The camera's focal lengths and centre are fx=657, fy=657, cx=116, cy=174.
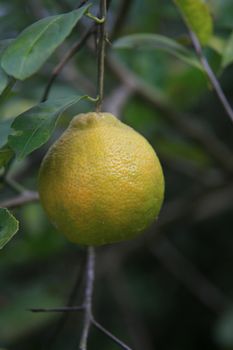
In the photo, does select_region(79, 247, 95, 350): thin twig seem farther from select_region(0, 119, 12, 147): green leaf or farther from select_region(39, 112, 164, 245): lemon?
select_region(0, 119, 12, 147): green leaf

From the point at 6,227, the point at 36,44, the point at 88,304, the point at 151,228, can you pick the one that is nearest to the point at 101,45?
the point at 36,44

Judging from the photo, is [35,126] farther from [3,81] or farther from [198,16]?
[198,16]

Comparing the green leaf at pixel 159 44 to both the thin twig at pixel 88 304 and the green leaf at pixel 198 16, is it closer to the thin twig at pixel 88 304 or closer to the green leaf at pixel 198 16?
the green leaf at pixel 198 16

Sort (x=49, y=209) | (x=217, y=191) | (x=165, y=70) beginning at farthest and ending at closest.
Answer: (x=217, y=191)
(x=165, y=70)
(x=49, y=209)

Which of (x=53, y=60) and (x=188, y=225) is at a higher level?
(x=53, y=60)

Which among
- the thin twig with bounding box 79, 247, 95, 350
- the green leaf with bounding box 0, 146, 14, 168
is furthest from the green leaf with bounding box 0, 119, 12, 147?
the thin twig with bounding box 79, 247, 95, 350

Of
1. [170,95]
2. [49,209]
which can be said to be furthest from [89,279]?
[170,95]

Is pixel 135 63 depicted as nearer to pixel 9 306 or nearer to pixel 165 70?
pixel 165 70
